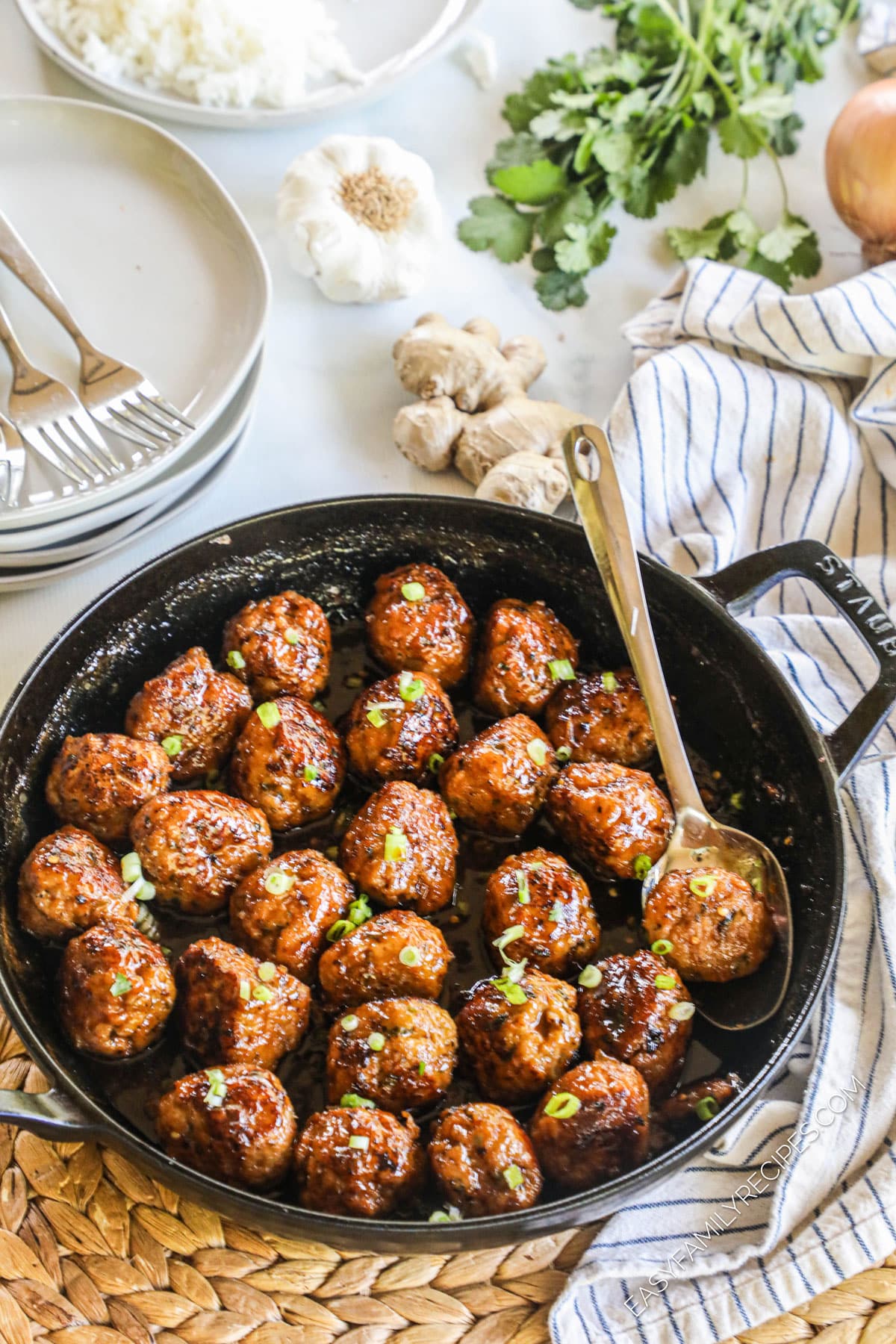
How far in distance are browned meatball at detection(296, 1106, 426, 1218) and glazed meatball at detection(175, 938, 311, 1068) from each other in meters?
0.16

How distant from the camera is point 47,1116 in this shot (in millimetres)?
1613

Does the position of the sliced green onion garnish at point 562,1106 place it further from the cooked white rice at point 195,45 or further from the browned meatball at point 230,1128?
the cooked white rice at point 195,45

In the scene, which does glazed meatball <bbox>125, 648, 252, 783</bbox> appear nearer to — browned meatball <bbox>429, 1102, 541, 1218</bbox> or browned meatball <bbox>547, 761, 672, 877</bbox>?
browned meatball <bbox>547, 761, 672, 877</bbox>

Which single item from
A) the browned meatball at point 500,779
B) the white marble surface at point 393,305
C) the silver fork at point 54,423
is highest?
the white marble surface at point 393,305

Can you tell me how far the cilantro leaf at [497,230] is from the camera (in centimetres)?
310

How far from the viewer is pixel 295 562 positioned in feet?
7.72

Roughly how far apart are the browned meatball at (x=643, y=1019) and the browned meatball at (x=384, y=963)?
0.25 meters

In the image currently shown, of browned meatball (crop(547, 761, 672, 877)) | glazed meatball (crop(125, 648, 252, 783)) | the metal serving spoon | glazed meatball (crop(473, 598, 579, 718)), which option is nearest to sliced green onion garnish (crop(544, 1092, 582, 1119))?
the metal serving spoon

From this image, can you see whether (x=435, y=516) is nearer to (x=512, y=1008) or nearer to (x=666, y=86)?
(x=512, y=1008)

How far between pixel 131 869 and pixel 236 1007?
0.34 m

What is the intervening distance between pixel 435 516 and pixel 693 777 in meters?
0.69

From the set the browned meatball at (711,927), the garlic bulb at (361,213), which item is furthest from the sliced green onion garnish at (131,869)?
the garlic bulb at (361,213)

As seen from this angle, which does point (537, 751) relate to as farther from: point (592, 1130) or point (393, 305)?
point (393, 305)

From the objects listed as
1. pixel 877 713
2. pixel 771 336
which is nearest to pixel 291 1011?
pixel 877 713
